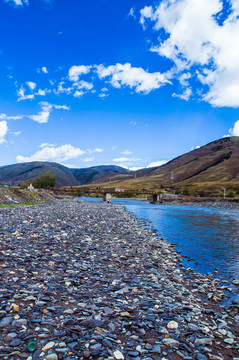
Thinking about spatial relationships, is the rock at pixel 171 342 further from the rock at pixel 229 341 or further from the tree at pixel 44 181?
the tree at pixel 44 181

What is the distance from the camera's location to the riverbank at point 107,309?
509cm

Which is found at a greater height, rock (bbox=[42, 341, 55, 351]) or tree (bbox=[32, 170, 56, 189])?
tree (bbox=[32, 170, 56, 189])

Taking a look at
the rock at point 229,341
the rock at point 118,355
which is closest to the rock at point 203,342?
the rock at point 229,341

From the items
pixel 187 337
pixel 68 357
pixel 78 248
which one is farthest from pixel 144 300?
pixel 78 248

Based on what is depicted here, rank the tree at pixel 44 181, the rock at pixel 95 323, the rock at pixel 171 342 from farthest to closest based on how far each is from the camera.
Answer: the tree at pixel 44 181 < the rock at pixel 95 323 < the rock at pixel 171 342

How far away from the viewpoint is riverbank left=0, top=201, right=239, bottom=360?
5.09 metres

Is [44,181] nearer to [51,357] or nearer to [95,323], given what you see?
[95,323]

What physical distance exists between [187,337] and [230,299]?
4.06m

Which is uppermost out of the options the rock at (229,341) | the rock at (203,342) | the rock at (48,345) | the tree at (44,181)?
the tree at (44,181)

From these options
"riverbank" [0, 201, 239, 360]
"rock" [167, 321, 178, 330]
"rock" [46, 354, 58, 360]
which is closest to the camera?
"rock" [46, 354, 58, 360]

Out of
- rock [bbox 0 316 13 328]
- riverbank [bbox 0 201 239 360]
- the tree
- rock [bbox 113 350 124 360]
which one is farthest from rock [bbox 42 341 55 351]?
the tree

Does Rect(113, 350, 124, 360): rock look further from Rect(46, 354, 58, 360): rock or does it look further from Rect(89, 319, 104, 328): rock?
Rect(46, 354, 58, 360): rock

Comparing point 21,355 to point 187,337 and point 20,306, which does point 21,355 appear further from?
point 187,337

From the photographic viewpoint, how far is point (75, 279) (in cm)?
890
